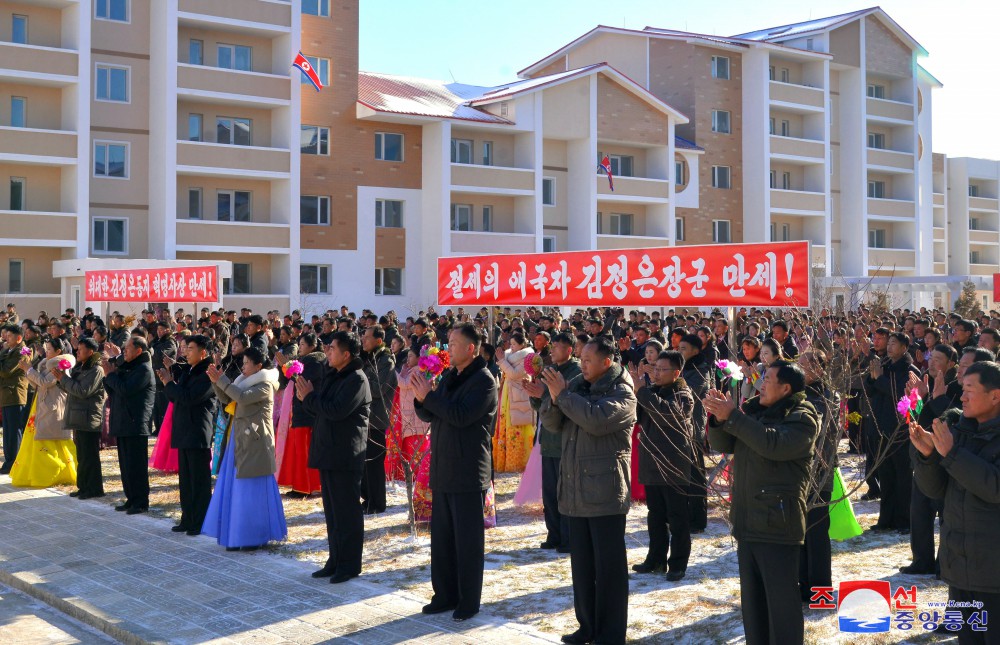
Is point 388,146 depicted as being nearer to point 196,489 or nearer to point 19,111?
point 19,111

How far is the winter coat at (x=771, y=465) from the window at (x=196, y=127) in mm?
33391

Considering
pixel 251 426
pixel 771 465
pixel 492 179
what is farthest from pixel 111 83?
pixel 771 465

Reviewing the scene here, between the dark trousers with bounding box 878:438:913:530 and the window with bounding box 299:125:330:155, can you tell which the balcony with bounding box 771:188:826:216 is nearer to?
the window with bounding box 299:125:330:155

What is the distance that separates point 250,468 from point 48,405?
4387mm

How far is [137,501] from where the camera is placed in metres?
10.6

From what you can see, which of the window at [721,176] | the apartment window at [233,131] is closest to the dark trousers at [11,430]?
the apartment window at [233,131]

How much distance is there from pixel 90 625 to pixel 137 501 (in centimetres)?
362

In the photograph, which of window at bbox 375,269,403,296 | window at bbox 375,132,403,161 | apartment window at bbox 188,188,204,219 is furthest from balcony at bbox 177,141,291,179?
window at bbox 375,269,403,296

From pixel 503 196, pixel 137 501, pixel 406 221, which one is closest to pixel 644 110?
pixel 503 196

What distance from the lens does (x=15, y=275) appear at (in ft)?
109

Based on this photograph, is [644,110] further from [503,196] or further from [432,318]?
[432,318]

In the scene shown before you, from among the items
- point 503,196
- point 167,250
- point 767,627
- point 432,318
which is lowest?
point 767,627

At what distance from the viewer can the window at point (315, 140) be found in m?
37.8

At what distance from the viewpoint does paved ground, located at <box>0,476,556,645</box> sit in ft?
21.3
